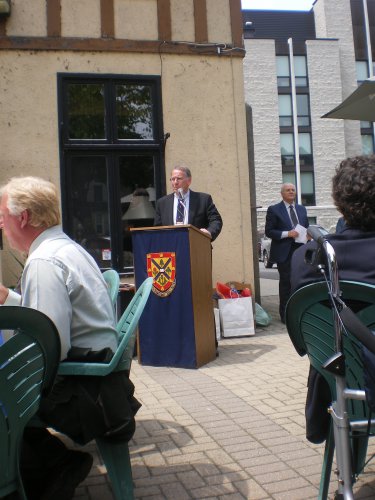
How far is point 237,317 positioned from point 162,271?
1809mm

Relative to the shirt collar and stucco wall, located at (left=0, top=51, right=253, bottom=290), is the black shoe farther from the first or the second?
stucco wall, located at (left=0, top=51, right=253, bottom=290)

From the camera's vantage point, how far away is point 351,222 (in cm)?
236

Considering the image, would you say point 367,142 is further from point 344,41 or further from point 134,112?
point 134,112

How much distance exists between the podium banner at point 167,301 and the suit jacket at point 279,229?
283 cm

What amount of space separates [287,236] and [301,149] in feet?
120

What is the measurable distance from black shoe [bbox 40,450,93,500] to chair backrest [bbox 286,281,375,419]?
1.15m

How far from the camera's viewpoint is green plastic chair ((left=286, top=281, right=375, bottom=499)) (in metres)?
2.03

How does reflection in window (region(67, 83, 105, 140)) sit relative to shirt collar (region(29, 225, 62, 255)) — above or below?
above

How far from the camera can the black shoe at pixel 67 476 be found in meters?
2.39

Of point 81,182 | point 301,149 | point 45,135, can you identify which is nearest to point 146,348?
point 81,182

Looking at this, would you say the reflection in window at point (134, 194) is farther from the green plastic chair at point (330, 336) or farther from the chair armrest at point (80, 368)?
the green plastic chair at point (330, 336)

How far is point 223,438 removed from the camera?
3.46m

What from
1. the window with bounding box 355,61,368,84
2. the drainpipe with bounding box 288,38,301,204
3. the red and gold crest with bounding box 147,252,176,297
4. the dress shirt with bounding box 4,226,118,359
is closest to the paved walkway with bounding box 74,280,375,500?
the red and gold crest with bounding box 147,252,176,297

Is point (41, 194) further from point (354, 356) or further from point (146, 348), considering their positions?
point (146, 348)
